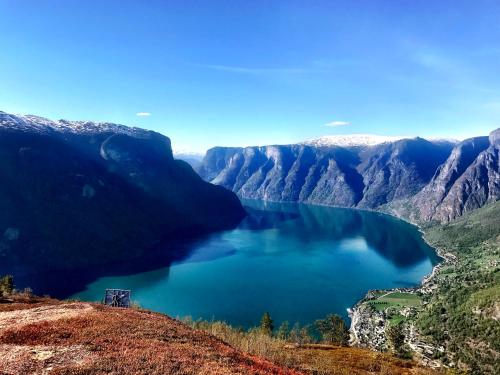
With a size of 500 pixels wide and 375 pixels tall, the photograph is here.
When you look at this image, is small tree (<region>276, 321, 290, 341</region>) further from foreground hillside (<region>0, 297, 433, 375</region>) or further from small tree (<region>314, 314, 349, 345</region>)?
foreground hillside (<region>0, 297, 433, 375</region>)

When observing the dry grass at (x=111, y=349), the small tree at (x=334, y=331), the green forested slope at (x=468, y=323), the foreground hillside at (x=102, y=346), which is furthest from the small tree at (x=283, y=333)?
the dry grass at (x=111, y=349)

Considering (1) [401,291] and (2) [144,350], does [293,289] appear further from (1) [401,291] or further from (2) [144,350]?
(2) [144,350]

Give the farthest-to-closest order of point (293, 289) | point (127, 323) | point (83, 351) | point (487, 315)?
1. point (293, 289)
2. point (487, 315)
3. point (127, 323)
4. point (83, 351)

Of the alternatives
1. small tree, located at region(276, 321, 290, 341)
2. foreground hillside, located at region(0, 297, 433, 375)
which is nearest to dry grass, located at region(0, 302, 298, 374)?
foreground hillside, located at region(0, 297, 433, 375)

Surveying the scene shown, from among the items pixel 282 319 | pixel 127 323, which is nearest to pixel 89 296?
pixel 282 319

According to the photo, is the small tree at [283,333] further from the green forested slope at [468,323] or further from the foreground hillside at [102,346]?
the foreground hillside at [102,346]

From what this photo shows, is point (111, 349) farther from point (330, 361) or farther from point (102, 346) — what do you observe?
point (330, 361)
